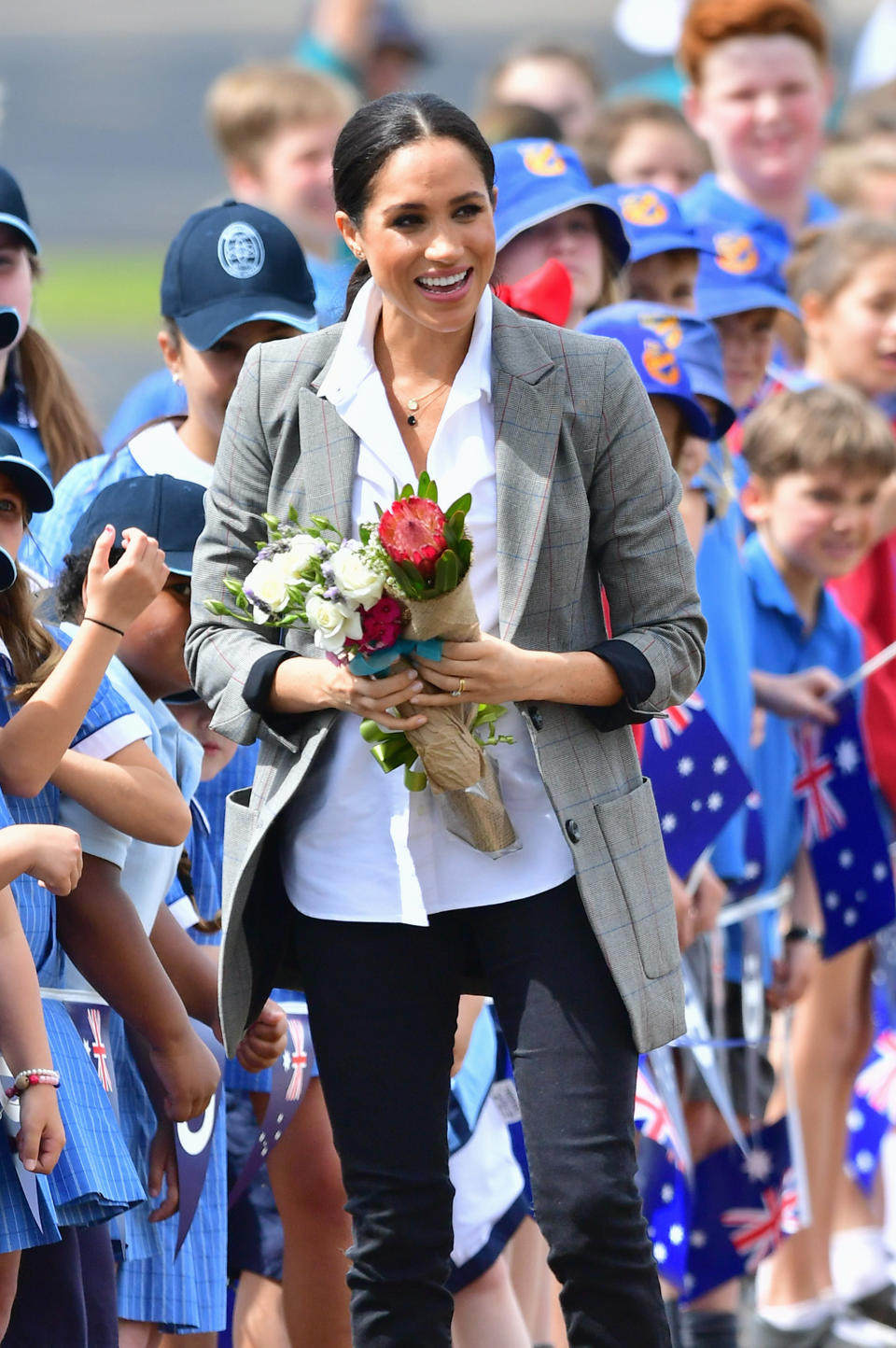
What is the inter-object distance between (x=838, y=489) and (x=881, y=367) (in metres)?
1.15

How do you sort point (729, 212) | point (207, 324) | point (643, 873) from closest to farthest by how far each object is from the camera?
point (643, 873) < point (207, 324) < point (729, 212)

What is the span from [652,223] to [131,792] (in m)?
2.67

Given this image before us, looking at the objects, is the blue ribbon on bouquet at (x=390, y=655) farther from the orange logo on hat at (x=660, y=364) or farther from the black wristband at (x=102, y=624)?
the orange logo on hat at (x=660, y=364)

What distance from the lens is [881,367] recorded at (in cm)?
670

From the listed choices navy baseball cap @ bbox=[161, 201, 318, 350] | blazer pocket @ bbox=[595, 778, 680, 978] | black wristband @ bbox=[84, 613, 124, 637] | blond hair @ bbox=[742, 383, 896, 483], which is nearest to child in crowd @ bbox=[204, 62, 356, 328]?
blond hair @ bbox=[742, 383, 896, 483]

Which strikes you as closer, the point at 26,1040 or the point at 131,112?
the point at 26,1040

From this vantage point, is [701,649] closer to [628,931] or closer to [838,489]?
[628,931]

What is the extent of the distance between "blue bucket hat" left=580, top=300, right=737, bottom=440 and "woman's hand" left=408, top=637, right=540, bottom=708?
6.09 ft

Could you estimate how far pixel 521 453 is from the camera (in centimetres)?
343

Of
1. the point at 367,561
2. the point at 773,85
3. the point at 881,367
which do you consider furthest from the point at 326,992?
the point at 773,85

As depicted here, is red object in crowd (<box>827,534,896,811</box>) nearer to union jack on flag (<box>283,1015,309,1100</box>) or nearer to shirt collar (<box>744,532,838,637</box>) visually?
shirt collar (<box>744,532,838,637</box>)

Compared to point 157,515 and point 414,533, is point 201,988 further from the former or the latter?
point 414,533

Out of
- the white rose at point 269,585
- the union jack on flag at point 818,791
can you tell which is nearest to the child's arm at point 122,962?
the white rose at point 269,585

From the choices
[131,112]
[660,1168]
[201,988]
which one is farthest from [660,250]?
[131,112]
